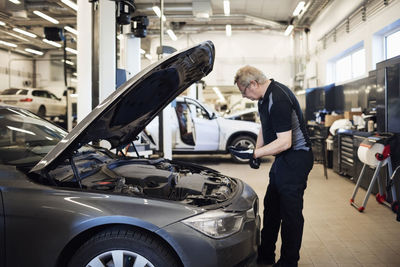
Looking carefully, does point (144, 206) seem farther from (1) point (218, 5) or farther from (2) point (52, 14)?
(2) point (52, 14)

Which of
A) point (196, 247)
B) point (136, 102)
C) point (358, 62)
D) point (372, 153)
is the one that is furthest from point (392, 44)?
point (196, 247)

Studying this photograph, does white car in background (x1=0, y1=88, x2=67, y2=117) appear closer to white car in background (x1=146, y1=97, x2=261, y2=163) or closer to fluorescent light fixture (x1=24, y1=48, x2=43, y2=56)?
fluorescent light fixture (x1=24, y1=48, x2=43, y2=56)

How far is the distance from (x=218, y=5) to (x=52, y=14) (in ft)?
18.3

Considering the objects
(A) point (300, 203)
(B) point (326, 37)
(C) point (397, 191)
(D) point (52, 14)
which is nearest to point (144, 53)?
(D) point (52, 14)

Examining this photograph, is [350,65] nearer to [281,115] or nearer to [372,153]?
[372,153]

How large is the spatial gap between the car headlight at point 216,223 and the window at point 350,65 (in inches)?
305

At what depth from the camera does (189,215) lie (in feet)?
5.52

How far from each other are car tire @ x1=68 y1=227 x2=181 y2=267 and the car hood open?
1.53 feet

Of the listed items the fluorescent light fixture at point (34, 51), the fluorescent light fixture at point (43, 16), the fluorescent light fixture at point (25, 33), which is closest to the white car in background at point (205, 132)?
the fluorescent light fixture at point (43, 16)

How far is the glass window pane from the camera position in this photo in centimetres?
850

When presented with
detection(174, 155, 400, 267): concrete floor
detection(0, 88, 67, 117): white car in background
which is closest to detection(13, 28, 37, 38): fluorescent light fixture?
detection(0, 88, 67, 117): white car in background

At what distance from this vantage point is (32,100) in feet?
41.8

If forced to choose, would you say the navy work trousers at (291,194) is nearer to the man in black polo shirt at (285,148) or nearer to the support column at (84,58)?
the man in black polo shirt at (285,148)

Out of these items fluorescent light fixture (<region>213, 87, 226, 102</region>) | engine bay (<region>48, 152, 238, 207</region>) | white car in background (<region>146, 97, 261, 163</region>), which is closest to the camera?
engine bay (<region>48, 152, 238, 207</region>)
